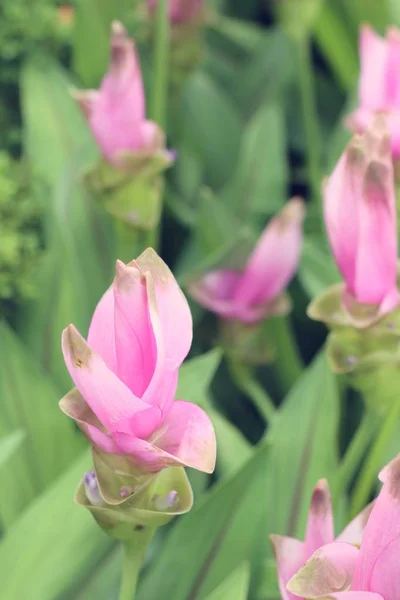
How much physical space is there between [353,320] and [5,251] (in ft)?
0.99

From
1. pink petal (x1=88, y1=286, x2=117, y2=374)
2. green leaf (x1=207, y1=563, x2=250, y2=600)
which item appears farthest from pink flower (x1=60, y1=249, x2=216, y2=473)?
green leaf (x1=207, y1=563, x2=250, y2=600)

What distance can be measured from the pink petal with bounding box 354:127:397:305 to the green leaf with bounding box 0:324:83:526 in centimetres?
27

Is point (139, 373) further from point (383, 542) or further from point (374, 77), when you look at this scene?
point (374, 77)

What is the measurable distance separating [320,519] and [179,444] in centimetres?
6

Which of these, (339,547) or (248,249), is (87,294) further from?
(339,547)

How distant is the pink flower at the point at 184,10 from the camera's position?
0.82m

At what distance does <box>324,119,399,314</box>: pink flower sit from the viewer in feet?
1.31

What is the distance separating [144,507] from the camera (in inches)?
13.5

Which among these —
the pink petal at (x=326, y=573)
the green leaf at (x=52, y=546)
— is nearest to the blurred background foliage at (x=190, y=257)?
the green leaf at (x=52, y=546)

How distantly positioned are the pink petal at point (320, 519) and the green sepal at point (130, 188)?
0.31 metres

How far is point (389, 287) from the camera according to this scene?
17.2 inches

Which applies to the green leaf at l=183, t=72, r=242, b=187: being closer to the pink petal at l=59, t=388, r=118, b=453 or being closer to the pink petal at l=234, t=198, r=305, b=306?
the pink petal at l=234, t=198, r=305, b=306

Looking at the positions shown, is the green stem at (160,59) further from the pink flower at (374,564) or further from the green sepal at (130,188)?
the pink flower at (374,564)

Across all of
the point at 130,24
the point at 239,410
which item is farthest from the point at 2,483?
the point at 130,24
